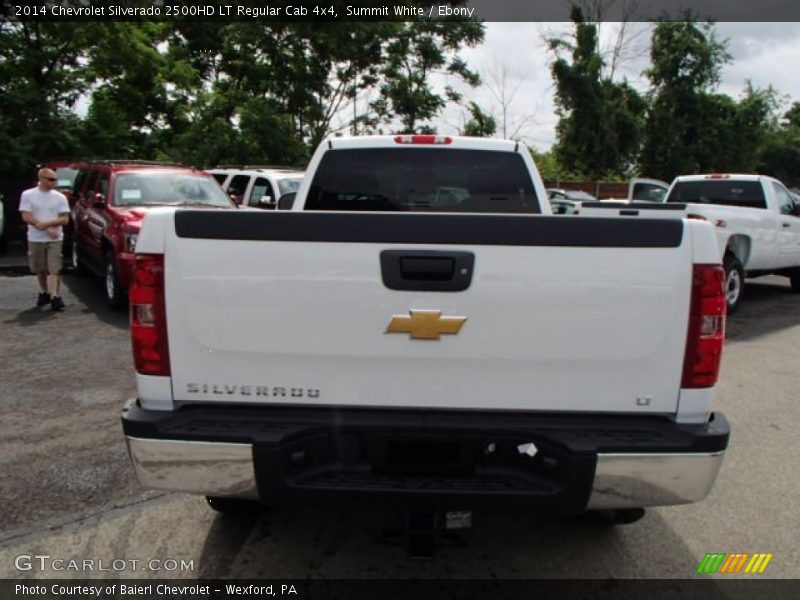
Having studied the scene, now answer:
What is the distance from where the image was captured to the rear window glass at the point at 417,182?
13.9 ft

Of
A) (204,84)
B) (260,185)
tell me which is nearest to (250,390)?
(260,185)

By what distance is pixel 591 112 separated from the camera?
33.8m

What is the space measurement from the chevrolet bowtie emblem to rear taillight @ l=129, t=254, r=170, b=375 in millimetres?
855

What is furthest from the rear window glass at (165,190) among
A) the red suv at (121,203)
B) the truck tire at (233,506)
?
the truck tire at (233,506)

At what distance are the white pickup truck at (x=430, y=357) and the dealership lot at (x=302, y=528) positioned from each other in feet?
1.29

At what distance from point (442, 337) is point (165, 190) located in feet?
25.1

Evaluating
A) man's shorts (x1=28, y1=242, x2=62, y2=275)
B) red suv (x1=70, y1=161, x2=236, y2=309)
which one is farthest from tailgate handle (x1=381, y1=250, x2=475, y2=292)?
man's shorts (x1=28, y1=242, x2=62, y2=275)

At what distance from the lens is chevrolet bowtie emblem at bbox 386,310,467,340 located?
2420 mm

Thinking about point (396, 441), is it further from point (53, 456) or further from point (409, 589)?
point (53, 456)

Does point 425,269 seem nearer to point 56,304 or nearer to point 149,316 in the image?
point 149,316

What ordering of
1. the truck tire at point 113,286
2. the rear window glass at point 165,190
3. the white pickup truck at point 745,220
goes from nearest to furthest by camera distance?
1. the truck tire at point 113,286
2. the rear window glass at point 165,190
3. the white pickup truck at point 745,220

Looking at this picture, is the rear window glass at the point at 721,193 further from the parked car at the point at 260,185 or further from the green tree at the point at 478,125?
the green tree at the point at 478,125

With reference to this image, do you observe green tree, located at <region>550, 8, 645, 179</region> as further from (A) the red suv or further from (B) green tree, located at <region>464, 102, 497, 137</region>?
(A) the red suv

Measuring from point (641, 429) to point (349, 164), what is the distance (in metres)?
2.60
